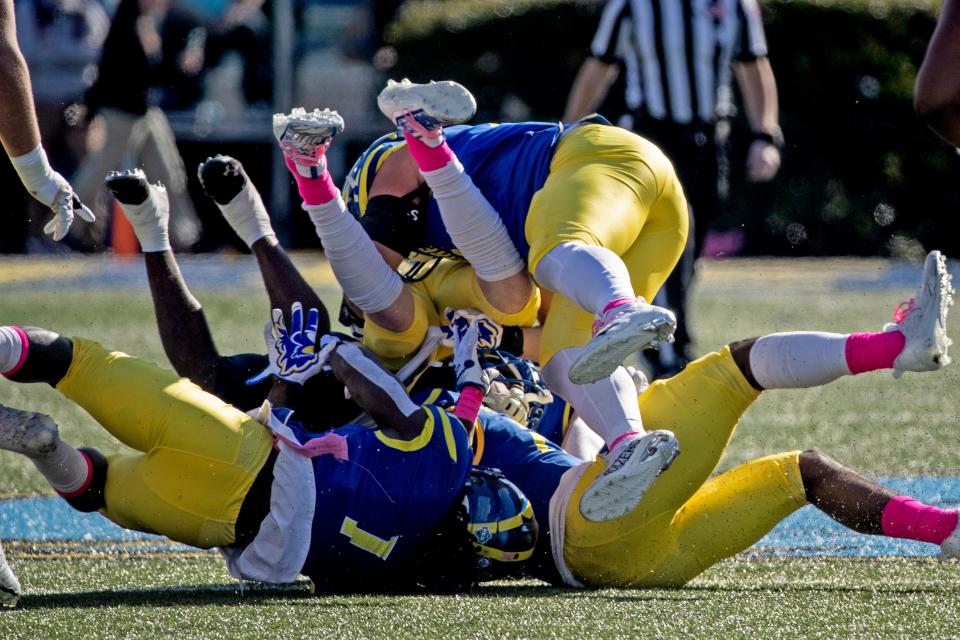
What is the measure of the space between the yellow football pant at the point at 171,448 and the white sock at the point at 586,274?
645 millimetres

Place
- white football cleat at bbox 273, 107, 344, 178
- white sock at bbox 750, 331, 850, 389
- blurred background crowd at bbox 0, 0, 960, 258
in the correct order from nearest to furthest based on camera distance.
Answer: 1. white sock at bbox 750, 331, 850, 389
2. white football cleat at bbox 273, 107, 344, 178
3. blurred background crowd at bbox 0, 0, 960, 258

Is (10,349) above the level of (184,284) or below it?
above

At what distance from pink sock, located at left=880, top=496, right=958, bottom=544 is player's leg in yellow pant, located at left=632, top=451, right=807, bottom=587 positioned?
0.18 metres

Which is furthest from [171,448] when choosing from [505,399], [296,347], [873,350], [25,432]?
[873,350]

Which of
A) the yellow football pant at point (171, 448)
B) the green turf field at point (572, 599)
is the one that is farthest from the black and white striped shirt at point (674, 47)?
the yellow football pant at point (171, 448)

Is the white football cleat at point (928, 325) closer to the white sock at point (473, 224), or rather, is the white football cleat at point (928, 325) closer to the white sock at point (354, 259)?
the white sock at point (473, 224)

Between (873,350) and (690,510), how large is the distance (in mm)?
491

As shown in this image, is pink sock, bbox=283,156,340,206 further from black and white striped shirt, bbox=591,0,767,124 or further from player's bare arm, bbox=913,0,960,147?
black and white striped shirt, bbox=591,0,767,124

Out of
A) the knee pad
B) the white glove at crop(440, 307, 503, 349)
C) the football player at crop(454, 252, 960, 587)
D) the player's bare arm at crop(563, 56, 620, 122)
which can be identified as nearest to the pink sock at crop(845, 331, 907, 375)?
the football player at crop(454, 252, 960, 587)

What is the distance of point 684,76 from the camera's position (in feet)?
21.3

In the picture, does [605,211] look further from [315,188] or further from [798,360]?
[315,188]

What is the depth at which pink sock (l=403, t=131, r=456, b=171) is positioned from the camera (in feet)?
11.7

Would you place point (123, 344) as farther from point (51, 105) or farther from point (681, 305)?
point (51, 105)

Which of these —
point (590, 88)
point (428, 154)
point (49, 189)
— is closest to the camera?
point (428, 154)
